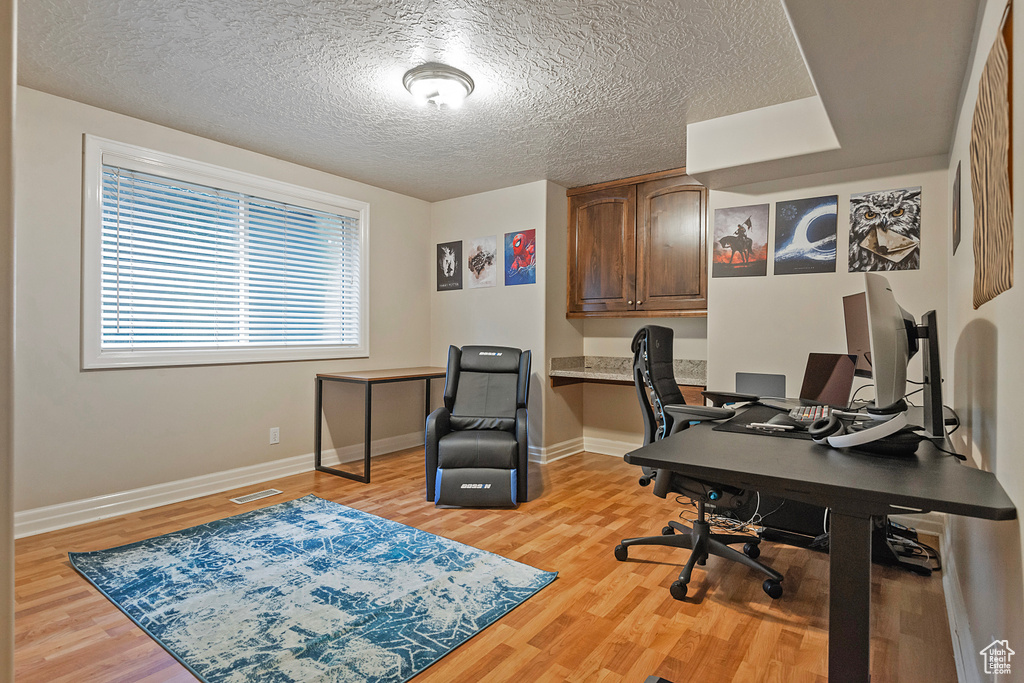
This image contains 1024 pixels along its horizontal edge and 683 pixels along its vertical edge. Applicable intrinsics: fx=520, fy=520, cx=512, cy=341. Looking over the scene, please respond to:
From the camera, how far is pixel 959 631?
180cm

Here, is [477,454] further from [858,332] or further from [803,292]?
[803,292]

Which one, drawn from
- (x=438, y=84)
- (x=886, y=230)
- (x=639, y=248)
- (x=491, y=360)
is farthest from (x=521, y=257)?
(x=886, y=230)

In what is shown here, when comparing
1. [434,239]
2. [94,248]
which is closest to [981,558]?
[94,248]

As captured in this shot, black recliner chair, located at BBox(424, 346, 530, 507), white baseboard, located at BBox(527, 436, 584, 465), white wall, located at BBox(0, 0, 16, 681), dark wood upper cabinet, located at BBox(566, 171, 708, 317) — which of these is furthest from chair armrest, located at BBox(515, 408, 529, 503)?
white wall, located at BBox(0, 0, 16, 681)

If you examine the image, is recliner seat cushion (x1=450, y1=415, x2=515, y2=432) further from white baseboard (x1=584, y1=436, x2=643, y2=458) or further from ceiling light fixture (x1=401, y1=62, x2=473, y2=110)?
ceiling light fixture (x1=401, y1=62, x2=473, y2=110)

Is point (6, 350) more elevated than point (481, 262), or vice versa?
point (481, 262)

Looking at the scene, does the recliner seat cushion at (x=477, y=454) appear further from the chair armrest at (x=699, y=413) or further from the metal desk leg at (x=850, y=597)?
the metal desk leg at (x=850, y=597)

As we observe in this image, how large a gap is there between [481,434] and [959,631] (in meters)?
2.51

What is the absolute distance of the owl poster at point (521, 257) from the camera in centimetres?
464

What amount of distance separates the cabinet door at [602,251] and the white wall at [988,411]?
2.35 m

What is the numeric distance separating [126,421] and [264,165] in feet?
6.75

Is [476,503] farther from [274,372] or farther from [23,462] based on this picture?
[23,462]

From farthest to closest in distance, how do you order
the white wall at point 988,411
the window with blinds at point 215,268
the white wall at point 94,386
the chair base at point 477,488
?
the chair base at point 477,488 < the window with blinds at point 215,268 < the white wall at point 94,386 < the white wall at point 988,411

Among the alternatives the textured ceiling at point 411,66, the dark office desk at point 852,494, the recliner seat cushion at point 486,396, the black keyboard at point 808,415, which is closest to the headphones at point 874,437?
the dark office desk at point 852,494
